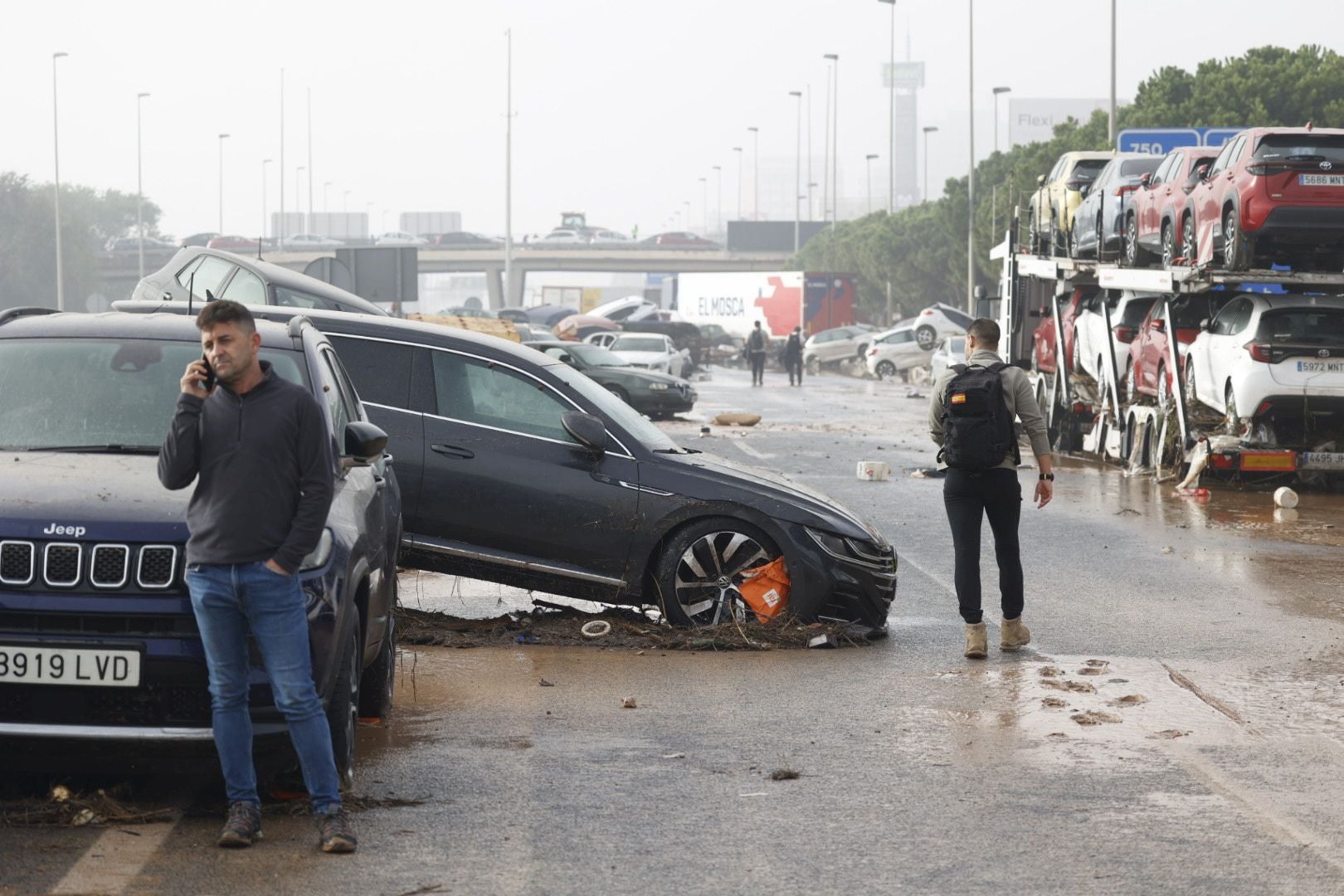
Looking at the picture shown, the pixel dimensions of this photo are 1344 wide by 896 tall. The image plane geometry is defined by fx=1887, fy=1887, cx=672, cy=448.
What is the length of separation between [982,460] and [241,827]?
184 inches

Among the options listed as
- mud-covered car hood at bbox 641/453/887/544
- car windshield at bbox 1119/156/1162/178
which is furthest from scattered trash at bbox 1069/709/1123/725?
car windshield at bbox 1119/156/1162/178

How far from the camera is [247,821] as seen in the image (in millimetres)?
5418

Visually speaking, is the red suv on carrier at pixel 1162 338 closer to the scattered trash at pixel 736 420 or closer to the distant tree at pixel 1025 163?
the distant tree at pixel 1025 163

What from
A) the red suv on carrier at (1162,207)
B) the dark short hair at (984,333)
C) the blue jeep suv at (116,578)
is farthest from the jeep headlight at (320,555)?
the red suv on carrier at (1162,207)

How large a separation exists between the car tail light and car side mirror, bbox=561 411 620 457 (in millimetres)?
11013

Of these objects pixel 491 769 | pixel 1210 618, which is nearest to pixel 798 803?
pixel 491 769

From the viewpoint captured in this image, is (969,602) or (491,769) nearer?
(491,769)

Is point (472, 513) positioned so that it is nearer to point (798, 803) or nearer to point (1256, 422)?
point (798, 803)

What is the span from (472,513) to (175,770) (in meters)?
3.73

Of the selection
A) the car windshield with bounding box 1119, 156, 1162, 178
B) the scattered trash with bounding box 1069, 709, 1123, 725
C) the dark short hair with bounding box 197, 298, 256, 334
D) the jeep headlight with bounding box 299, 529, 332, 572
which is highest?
the car windshield with bounding box 1119, 156, 1162, 178

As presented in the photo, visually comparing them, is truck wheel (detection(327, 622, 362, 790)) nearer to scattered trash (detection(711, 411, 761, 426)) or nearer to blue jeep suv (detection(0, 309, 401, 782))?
blue jeep suv (detection(0, 309, 401, 782))

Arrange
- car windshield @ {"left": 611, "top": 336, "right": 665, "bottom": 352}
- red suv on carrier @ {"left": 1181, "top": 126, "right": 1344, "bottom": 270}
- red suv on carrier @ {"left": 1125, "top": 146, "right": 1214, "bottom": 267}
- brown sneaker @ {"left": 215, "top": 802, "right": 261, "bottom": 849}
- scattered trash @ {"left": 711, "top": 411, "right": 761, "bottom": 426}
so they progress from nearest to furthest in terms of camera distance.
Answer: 1. brown sneaker @ {"left": 215, "top": 802, "right": 261, "bottom": 849}
2. red suv on carrier @ {"left": 1181, "top": 126, "right": 1344, "bottom": 270}
3. red suv on carrier @ {"left": 1125, "top": 146, "right": 1214, "bottom": 267}
4. scattered trash @ {"left": 711, "top": 411, "right": 761, "bottom": 426}
5. car windshield @ {"left": 611, "top": 336, "right": 665, "bottom": 352}

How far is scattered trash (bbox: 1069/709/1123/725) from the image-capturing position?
759cm

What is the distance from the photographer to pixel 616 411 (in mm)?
9875
